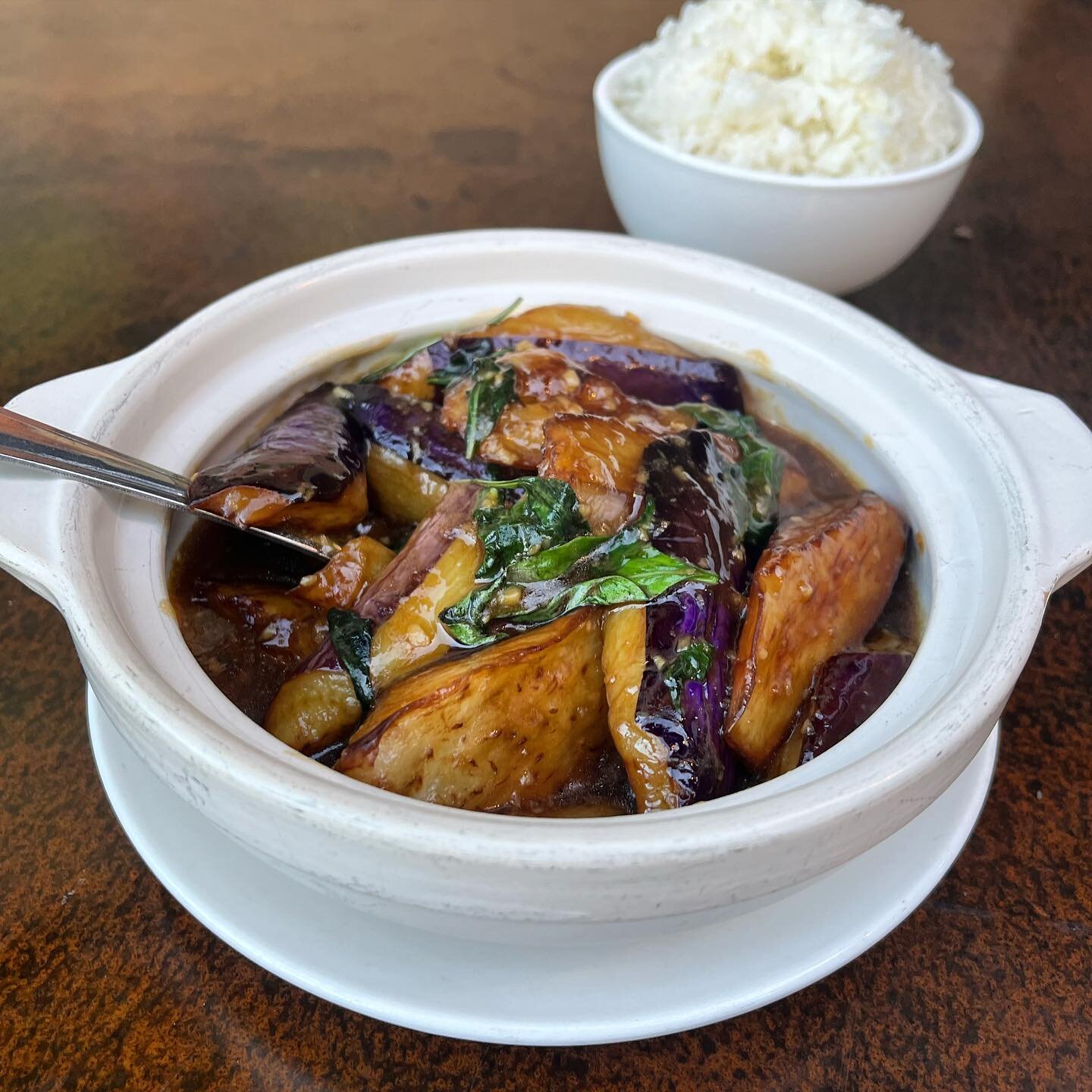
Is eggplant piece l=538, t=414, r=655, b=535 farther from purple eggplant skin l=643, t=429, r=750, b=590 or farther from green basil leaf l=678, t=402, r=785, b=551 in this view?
green basil leaf l=678, t=402, r=785, b=551

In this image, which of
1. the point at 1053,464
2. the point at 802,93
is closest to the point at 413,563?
the point at 1053,464

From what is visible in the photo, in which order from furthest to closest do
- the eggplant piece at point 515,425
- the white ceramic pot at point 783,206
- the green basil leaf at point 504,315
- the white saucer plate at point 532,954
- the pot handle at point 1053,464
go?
1. the white ceramic pot at point 783,206
2. the green basil leaf at point 504,315
3. the eggplant piece at point 515,425
4. the pot handle at point 1053,464
5. the white saucer plate at point 532,954

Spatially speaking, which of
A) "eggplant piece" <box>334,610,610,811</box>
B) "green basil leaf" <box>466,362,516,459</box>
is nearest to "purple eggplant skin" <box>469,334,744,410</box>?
"green basil leaf" <box>466,362,516,459</box>

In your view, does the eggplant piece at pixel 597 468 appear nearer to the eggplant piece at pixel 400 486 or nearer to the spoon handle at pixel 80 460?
the eggplant piece at pixel 400 486

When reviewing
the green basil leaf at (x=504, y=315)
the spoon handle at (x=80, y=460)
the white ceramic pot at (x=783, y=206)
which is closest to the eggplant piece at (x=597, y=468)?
the green basil leaf at (x=504, y=315)

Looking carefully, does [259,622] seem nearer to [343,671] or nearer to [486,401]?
[343,671]

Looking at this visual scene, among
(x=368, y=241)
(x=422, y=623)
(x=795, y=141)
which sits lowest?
(x=368, y=241)
